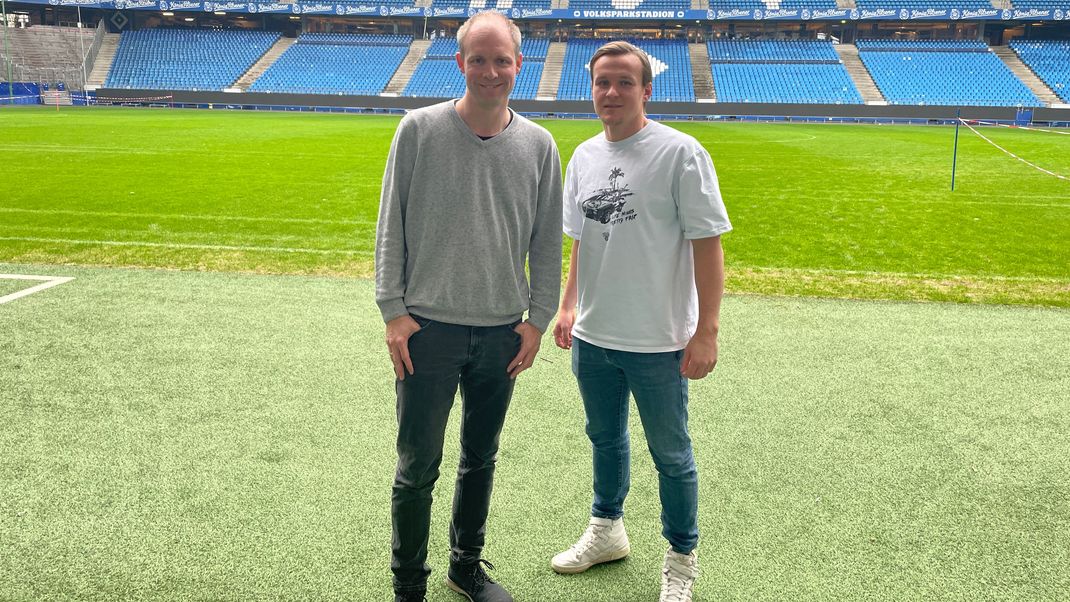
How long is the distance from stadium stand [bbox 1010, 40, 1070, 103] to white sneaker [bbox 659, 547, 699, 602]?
1835 inches

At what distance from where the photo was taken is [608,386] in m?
2.92

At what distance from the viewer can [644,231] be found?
2.68 metres

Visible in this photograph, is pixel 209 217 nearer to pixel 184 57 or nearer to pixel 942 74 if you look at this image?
pixel 942 74

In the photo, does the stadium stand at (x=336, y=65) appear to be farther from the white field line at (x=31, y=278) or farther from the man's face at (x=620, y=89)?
the man's face at (x=620, y=89)

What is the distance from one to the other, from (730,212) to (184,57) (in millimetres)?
45809

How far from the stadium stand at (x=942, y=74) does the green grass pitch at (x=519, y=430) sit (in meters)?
35.9

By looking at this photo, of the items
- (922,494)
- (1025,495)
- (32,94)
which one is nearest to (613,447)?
(922,494)

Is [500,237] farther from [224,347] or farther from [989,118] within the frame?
[989,118]

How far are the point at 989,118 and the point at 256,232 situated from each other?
39.2 m

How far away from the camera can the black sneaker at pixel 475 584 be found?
2.94 m

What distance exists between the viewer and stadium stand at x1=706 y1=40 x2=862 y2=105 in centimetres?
4259

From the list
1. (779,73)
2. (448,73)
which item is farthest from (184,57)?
(779,73)

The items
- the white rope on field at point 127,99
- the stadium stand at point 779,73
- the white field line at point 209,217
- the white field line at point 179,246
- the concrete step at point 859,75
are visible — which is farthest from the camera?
the white rope on field at point 127,99

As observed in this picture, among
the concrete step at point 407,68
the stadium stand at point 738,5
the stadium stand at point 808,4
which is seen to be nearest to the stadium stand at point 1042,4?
the stadium stand at point 808,4
